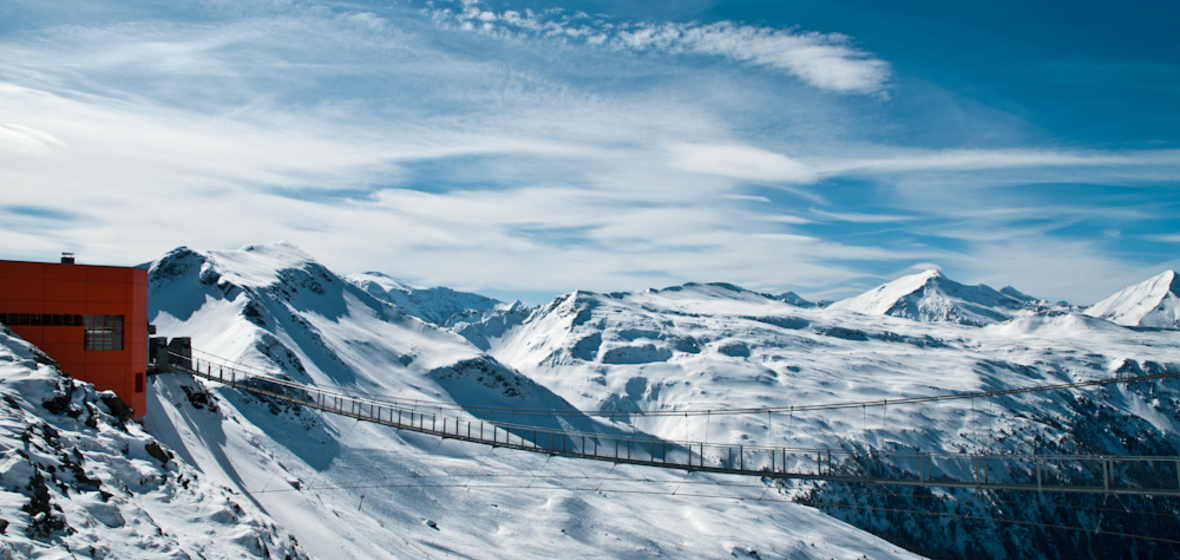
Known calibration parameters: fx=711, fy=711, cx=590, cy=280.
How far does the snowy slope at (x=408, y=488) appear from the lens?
60156 mm

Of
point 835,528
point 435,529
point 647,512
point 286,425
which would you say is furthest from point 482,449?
point 835,528

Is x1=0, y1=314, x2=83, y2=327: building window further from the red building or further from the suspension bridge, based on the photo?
the suspension bridge

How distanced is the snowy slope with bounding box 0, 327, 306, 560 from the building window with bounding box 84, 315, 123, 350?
20.1 ft

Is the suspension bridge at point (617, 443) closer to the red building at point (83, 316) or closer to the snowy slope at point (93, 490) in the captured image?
the red building at point (83, 316)

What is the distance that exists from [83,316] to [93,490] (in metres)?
21.6

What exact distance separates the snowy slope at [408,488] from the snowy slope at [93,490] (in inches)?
526

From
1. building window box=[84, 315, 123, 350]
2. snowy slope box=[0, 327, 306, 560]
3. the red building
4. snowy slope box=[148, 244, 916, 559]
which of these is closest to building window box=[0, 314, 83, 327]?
the red building

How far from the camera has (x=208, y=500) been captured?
34938mm

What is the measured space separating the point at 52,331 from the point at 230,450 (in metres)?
24.6

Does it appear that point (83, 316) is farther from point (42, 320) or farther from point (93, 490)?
point (93, 490)

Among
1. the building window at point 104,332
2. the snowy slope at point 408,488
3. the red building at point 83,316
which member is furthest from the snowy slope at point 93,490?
the snowy slope at point 408,488

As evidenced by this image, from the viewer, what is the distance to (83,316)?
1747 inches

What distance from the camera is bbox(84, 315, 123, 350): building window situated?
146 feet

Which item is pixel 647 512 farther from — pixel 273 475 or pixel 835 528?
pixel 273 475
